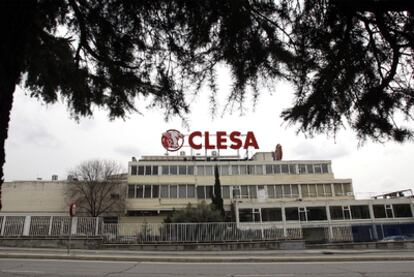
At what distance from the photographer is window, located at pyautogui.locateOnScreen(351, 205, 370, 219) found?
37.7 meters

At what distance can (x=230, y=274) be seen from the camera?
10711 mm

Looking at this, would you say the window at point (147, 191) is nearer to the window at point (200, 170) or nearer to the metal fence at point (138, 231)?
the window at point (200, 170)

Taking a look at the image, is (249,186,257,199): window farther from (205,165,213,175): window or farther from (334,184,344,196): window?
(334,184,344,196): window

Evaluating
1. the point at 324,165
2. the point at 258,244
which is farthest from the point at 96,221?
the point at 324,165

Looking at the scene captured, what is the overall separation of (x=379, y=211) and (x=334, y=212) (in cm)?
485

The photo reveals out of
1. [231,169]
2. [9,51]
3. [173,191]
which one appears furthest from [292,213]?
[9,51]

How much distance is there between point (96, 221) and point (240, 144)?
26.3 m

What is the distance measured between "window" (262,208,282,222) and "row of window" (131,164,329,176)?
862 centimetres

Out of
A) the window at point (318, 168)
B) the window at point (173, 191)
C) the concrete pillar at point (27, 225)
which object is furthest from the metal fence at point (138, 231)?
the window at point (318, 168)

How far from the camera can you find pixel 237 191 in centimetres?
4450

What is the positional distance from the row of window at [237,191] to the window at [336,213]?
733 centimetres

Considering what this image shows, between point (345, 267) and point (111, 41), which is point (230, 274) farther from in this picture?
point (111, 41)

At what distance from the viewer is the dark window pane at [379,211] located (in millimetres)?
37719

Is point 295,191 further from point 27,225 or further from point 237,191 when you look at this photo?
point 27,225
